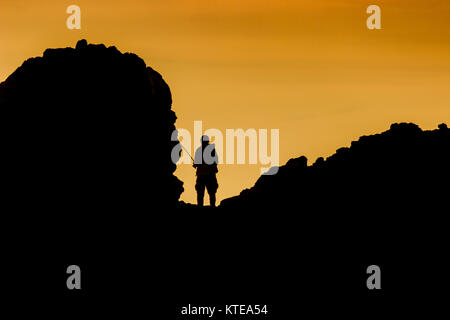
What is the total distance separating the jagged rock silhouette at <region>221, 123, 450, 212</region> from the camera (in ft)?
224

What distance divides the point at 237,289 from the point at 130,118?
35.7 ft

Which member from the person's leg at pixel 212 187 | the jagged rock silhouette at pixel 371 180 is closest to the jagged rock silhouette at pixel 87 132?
the person's leg at pixel 212 187

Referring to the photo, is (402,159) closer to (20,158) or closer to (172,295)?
(172,295)

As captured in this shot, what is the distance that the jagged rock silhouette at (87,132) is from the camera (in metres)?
66.8

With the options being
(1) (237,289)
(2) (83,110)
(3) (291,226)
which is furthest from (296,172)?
(2) (83,110)

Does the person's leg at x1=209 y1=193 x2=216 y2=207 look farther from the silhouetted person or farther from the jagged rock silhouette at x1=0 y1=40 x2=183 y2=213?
the jagged rock silhouette at x1=0 y1=40 x2=183 y2=213

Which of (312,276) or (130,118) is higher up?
(130,118)

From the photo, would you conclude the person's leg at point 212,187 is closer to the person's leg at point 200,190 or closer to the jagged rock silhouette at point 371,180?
the person's leg at point 200,190

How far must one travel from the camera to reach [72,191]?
219 ft

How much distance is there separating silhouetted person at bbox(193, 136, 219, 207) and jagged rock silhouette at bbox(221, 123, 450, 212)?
287cm

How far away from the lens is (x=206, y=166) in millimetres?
64562

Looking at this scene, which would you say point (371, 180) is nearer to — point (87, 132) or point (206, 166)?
point (206, 166)

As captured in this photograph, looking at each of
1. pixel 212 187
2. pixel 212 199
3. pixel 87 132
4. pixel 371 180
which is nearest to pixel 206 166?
pixel 212 187

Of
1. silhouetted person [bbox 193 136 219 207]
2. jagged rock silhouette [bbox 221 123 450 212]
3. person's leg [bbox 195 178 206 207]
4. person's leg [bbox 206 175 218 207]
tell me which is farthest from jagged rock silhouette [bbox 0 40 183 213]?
jagged rock silhouette [bbox 221 123 450 212]
